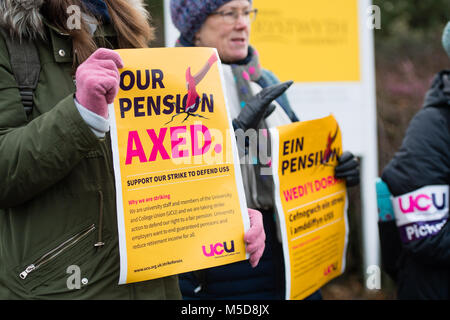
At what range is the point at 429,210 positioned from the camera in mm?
2070

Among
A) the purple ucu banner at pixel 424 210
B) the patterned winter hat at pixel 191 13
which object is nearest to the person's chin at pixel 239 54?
the patterned winter hat at pixel 191 13

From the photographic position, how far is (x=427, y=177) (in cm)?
205

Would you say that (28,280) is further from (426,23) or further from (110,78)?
(426,23)

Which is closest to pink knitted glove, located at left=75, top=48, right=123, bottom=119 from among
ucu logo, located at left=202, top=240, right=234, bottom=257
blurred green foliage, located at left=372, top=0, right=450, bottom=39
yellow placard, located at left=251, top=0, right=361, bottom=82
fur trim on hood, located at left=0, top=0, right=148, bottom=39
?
fur trim on hood, located at left=0, top=0, right=148, bottom=39

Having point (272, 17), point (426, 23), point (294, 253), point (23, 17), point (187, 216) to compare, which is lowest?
point (294, 253)

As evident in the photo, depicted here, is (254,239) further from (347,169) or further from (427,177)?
(427,177)

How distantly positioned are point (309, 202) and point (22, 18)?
3.95ft

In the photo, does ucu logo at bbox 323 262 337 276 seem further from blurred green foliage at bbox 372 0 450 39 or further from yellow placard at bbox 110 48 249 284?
blurred green foliage at bbox 372 0 450 39

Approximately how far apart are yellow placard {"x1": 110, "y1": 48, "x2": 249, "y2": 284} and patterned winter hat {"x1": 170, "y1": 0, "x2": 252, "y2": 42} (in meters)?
0.57

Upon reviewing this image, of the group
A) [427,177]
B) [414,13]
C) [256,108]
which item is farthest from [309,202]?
[414,13]

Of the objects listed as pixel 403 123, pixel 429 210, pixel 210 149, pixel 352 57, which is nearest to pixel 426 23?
pixel 403 123

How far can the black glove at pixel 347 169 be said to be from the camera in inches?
82.7

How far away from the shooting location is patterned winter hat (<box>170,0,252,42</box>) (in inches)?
80.9

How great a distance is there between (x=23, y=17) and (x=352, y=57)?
289 cm
